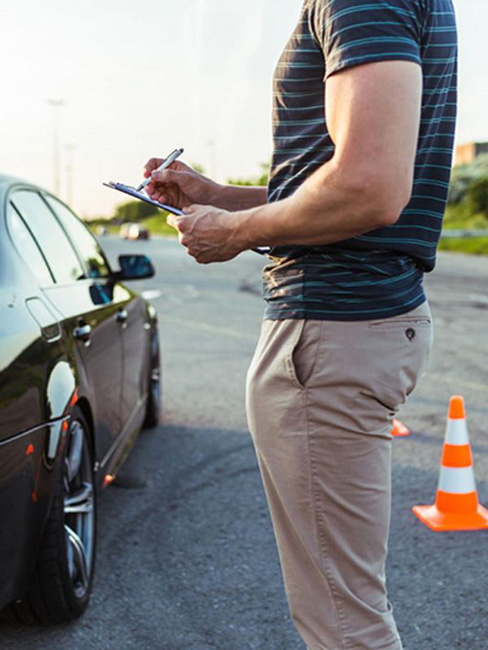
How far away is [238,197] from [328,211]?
69cm

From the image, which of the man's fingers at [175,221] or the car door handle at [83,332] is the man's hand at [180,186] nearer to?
the man's fingers at [175,221]

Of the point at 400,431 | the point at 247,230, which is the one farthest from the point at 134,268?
the point at 247,230

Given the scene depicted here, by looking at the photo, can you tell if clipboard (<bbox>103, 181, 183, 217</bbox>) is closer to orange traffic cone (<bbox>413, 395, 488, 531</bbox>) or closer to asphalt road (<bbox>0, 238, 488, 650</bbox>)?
asphalt road (<bbox>0, 238, 488, 650</bbox>)

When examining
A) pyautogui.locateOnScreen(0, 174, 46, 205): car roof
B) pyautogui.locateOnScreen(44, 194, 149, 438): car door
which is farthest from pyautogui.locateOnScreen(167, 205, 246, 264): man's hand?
pyautogui.locateOnScreen(44, 194, 149, 438): car door

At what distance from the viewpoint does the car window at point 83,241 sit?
4636 mm

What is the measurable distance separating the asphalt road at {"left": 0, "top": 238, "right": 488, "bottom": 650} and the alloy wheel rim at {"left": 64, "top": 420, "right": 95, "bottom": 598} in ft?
0.58

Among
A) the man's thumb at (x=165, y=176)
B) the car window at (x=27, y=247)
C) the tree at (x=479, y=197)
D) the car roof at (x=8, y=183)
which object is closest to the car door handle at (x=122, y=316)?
the car roof at (x=8, y=183)

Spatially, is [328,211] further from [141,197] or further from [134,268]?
[134,268]

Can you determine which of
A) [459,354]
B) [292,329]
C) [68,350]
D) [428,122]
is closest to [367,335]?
[292,329]

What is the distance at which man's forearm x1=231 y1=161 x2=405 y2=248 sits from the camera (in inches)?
69.8

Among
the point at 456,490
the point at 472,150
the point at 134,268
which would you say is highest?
the point at 134,268

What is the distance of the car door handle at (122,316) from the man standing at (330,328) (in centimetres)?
256

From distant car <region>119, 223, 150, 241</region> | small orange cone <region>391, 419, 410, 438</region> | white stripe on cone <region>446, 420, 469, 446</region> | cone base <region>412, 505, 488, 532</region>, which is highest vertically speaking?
white stripe on cone <region>446, 420, 469, 446</region>

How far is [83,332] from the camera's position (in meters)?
3.67
